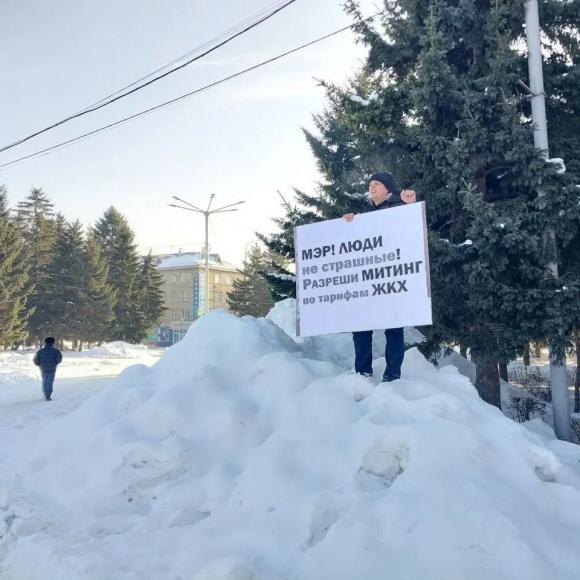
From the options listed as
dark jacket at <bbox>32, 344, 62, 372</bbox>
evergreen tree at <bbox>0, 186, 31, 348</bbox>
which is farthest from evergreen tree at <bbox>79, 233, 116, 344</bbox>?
dark jacket at <bbox>32, 344, 62, 372</bbox>

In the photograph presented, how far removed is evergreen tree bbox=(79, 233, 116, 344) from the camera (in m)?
40.2

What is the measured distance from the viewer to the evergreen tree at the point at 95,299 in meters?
40.2

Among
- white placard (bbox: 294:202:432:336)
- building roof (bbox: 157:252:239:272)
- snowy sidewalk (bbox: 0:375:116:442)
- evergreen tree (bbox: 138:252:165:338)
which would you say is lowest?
snowy sidewalk (bbox: 0:375:116:442)

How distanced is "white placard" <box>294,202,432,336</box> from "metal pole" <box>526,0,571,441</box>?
2.59 metres

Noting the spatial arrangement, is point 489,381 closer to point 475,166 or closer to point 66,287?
point 475,166

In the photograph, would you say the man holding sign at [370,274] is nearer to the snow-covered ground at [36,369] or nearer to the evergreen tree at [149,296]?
the snow-covered ground at [36,369]

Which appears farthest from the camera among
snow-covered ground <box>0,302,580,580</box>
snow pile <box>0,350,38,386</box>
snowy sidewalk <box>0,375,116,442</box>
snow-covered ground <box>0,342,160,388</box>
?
snow-covered ground <box>0,342,160,388</box>

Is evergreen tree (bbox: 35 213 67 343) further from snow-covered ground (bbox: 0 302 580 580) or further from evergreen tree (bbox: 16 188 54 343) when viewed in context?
snow-covered ground (bbox: 0 302 580 580)

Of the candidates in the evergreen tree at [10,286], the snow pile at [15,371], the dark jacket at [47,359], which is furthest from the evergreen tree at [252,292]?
the dark jacket at [47,359]

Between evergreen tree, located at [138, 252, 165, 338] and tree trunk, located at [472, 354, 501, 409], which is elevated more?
evergreen tree, located at [138, 252, 165, 338]

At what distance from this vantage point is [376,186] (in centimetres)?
538

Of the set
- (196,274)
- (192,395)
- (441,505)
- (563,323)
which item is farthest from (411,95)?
(196,274)

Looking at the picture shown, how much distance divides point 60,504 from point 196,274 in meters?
79.0

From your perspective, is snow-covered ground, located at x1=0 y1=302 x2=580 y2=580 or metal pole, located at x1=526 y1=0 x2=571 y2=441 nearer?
snow-covered ground, located at x1=0 y1=302 x2=580 y2=580
